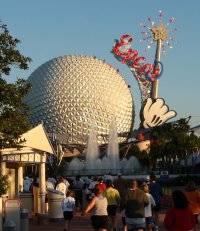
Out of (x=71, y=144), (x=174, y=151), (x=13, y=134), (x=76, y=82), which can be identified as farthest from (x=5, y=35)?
(x=76, y=82)

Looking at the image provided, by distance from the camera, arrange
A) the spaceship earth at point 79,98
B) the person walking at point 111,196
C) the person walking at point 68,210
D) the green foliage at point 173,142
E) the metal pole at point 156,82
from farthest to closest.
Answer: the spaceship earth at point 79,98 < the metal pole at point 156,82 < the green foliage at point 173,142 < the person walking at point 68,210 < the person walking at point 111,196

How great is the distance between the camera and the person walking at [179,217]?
1008cm

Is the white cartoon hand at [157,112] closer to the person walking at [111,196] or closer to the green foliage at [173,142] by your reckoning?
the green foliage at [173,142]

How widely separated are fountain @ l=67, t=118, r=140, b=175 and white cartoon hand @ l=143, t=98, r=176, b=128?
211 inches

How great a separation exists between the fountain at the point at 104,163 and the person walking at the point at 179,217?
52.0 metres

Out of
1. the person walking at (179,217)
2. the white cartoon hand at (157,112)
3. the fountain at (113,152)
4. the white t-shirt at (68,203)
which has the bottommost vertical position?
the person walking at (179,217)

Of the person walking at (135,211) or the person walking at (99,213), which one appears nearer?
the person walking at (135,211)

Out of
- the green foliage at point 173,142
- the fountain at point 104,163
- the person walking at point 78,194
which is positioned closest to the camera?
the person walking at point 78,194

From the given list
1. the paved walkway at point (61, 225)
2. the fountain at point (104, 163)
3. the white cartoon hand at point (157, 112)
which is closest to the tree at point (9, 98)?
the paved walkway at point (61, 225)

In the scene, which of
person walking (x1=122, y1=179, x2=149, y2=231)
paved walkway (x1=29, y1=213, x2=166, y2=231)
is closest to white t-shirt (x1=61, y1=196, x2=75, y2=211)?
paved walkway (x1=29, y1=213, x2=166, y2=231)

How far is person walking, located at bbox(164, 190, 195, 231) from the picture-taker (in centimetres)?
1008

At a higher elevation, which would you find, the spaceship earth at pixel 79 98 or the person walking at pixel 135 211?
the spaceship earth at pixel 79 98

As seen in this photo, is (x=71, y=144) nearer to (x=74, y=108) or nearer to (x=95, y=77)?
(x=74, y=108)

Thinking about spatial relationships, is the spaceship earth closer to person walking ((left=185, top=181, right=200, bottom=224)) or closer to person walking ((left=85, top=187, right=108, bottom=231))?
person walking ((left=185, top=181, right=200, bottom=224))
